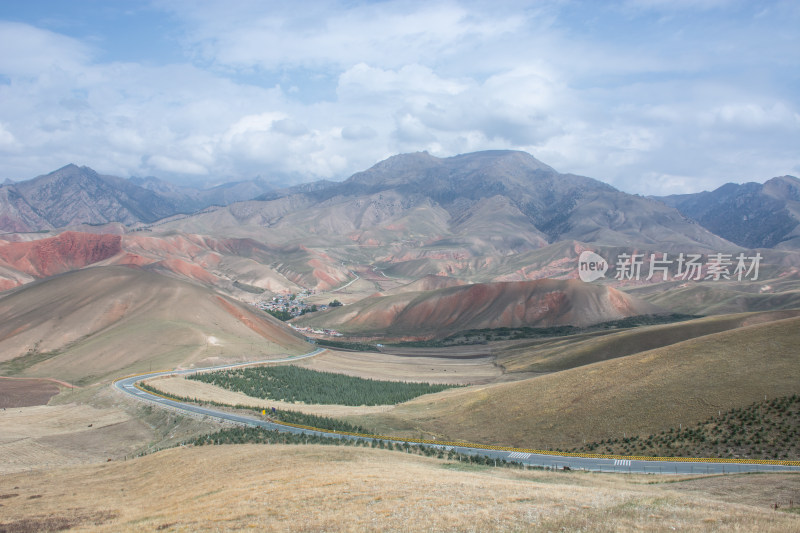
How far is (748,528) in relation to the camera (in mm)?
16625

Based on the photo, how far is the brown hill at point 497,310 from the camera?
174 metres

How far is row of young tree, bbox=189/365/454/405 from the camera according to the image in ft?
262

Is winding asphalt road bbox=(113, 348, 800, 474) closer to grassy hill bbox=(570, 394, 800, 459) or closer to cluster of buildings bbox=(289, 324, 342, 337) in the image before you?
grassy hill bbox=(570, 394, 800, 459)

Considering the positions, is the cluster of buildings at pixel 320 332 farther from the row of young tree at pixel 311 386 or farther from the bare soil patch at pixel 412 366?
the row of young tree at pixel 311 386

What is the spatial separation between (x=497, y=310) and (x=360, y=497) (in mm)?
159496

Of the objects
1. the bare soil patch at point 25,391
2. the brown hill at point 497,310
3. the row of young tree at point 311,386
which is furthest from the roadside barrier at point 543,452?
the brown hill at point 497,310

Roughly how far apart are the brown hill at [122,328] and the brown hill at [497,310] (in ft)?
168

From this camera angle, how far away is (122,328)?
4289 inches

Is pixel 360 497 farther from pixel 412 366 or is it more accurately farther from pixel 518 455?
pixel 412 366

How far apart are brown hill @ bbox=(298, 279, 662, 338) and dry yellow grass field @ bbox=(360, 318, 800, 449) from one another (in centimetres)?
11189

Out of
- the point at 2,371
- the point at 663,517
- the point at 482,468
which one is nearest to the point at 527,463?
the point at 482,468

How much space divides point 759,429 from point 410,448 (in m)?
25.5

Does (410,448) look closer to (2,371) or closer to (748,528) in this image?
(748,528)

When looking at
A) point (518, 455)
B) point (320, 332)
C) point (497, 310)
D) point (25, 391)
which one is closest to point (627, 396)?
point (518, 455)
